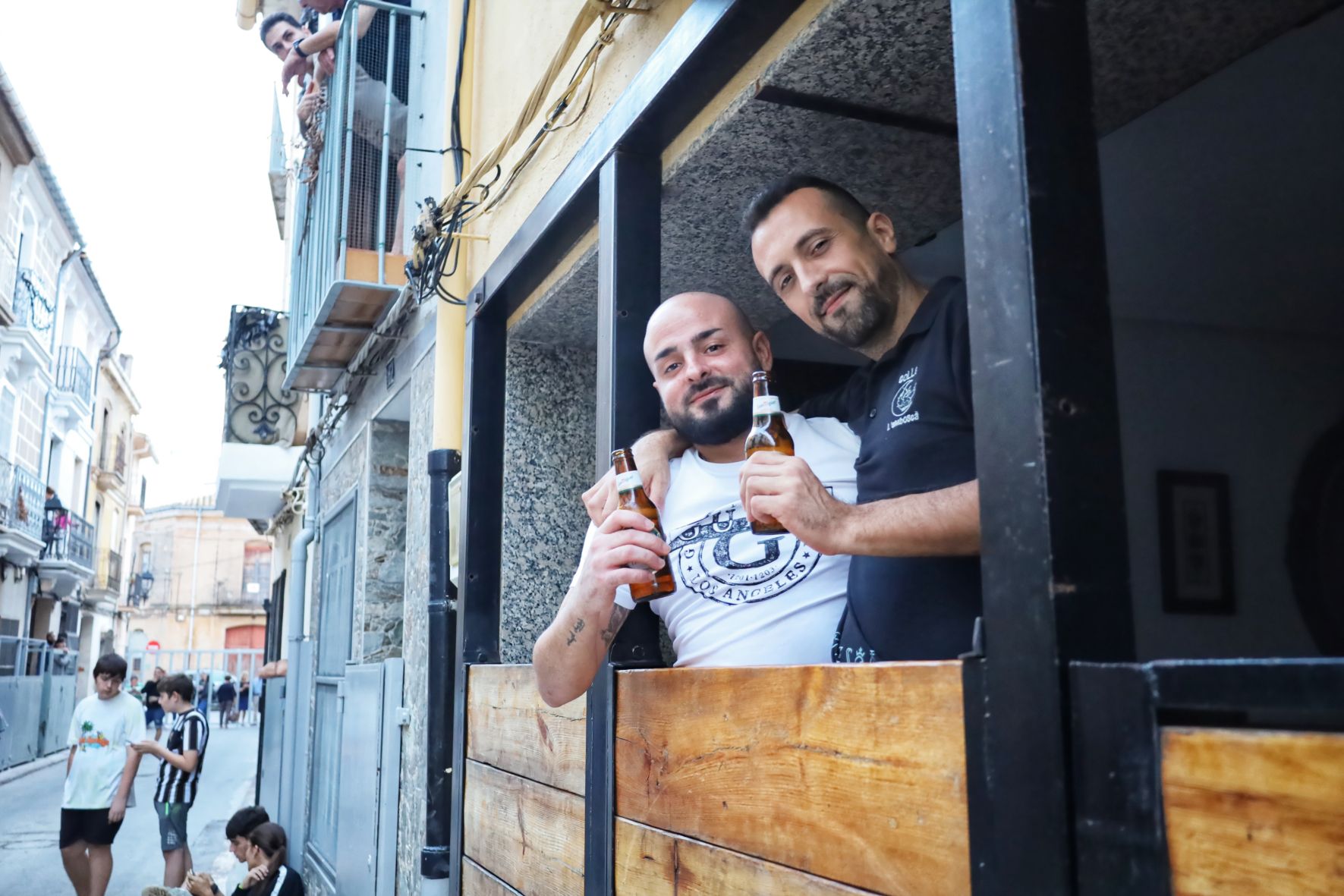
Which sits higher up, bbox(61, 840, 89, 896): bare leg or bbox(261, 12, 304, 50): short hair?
bbox(261, 12, 304, 50): short hair

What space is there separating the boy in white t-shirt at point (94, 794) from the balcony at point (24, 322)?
65.8 ft

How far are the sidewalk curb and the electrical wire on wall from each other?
16.8m

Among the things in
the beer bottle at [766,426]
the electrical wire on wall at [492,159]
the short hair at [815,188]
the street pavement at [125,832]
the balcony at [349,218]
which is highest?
the balcony at [349,218]

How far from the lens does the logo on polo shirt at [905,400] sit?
2119mm

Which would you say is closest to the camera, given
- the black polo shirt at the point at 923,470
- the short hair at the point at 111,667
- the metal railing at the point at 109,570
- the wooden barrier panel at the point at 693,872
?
the wooden barrier panel at the point at 693,872

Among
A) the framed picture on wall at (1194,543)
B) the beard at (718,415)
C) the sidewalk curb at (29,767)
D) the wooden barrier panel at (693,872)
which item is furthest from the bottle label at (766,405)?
the sidewalk curb at (29,767)

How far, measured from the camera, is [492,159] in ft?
13.4

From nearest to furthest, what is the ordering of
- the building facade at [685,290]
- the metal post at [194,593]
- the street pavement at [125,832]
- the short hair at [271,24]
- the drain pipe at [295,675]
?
the building facade at [685,290], the short hair at [271,24], the drain pipe at [295,675], the street pavement at [125,832], the metal post at [194,593]

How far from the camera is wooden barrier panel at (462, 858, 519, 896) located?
3.46 m

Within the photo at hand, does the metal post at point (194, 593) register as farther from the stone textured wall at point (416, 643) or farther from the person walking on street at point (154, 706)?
the stone textured wall at point (416, 643)

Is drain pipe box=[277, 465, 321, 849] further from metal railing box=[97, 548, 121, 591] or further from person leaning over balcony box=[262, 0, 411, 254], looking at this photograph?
metal railing box=[97, 548, 121, 591]

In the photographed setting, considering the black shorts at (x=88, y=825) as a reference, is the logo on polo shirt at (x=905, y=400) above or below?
above

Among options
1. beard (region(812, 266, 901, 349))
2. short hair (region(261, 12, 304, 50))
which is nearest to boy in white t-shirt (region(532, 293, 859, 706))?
beard (region(812, 266, 901, 349))

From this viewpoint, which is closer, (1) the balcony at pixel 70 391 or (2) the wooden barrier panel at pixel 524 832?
(2) the wooden barrier panel at pixel 524 832
